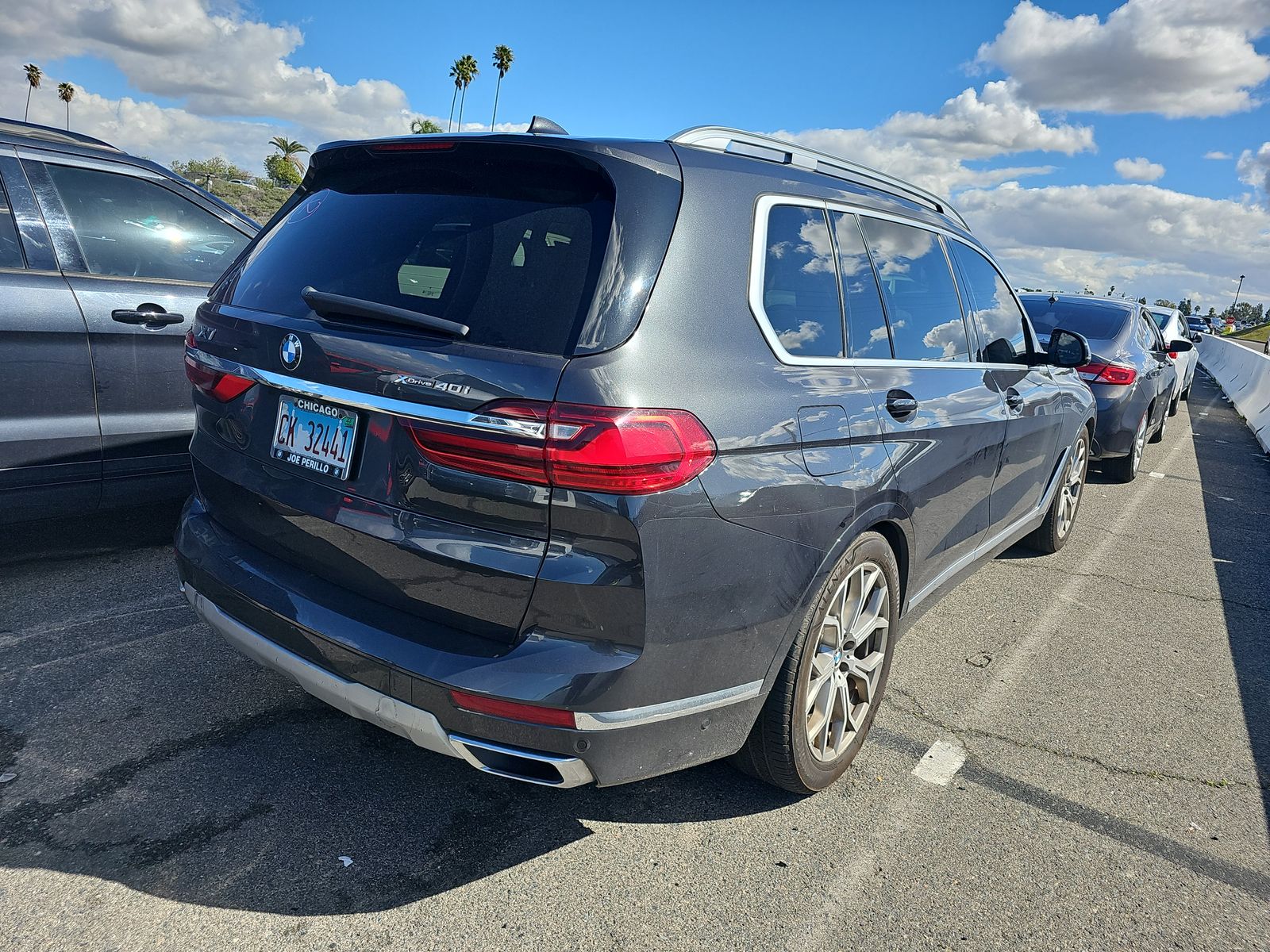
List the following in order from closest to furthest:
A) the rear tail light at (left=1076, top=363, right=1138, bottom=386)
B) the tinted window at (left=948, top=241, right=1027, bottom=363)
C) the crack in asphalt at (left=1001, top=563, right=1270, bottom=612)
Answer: the tinted window at (left=948, top=241, right=1027, bottom=363), the crack in asphalt at (left=1001, top=563, right=1270, bottom=612), the rear tail light at (left=1076, top=363, right=1138, bottom=386)

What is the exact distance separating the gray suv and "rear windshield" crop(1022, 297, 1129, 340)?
672 cm

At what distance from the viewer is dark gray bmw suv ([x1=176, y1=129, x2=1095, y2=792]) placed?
205 centimetres

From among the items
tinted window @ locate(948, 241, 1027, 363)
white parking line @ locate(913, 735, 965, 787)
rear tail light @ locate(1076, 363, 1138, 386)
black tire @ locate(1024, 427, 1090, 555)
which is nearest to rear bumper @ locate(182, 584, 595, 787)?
white parking line @ locate(913, 735, 965, 787)

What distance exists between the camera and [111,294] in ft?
13.1

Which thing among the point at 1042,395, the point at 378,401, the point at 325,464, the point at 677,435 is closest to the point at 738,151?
the point at 677,435

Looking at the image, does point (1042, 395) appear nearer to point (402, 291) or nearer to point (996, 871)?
point (996, 871)

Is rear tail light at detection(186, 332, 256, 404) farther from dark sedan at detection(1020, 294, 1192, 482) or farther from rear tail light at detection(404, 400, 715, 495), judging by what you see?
dark sedan at detection(1020, 294, 1192, 482)

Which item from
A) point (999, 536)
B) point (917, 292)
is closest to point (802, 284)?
point (917, 292)

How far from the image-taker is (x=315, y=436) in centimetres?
235

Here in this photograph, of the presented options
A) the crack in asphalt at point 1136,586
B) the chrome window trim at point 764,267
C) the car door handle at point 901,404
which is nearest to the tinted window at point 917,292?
the chrome window trim at point 764,267

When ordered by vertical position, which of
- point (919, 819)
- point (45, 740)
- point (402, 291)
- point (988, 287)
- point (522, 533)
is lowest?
point (45, 740)

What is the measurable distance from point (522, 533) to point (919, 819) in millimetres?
1698

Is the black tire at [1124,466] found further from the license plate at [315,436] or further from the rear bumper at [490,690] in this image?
the license plate at [315,436]

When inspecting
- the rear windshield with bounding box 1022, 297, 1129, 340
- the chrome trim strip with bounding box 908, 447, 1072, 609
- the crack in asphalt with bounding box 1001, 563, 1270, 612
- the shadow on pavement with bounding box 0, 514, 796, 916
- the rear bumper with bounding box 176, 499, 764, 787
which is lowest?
the shadow on pavement with bounding box 0, 514, 796, 916
